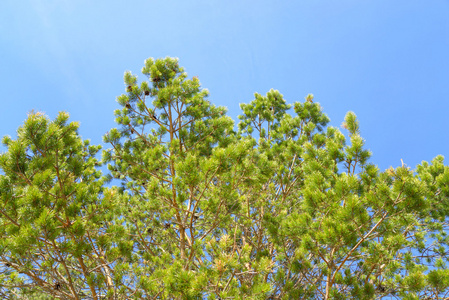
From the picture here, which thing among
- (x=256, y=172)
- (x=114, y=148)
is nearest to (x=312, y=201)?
(x=256, y=172)

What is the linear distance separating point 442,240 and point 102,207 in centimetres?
596

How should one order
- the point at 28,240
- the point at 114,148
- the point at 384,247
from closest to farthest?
the point at 28,240 < the point at 384,247 < the point at 114,148

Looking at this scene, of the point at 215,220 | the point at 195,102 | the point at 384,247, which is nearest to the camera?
the point at 384,247

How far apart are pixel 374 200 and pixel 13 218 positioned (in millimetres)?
3849

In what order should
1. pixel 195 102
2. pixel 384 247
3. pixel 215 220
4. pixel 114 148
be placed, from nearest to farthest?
pixel 384 247 < pixel 215 220 < pixel 114 148 < pixel 195 102

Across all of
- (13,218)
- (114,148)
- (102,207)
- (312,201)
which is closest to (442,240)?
(312,201)

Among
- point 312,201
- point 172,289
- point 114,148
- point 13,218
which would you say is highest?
point 114,148

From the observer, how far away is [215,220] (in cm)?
402

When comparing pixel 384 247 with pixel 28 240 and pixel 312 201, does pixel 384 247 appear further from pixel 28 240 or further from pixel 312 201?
pixel 28 240

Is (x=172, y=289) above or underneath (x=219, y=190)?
underneath

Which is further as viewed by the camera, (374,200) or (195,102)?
(195,102)

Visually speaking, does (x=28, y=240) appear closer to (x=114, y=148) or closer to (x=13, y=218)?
(x=13, y=218)

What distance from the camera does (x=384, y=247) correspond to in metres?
3.40

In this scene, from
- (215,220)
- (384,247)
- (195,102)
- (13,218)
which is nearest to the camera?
(13,218)
